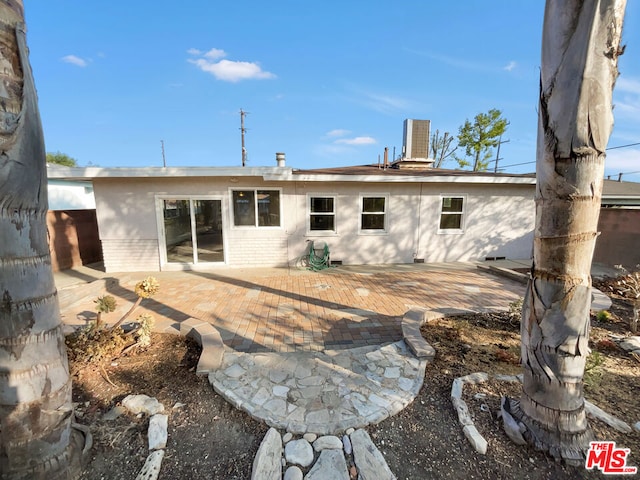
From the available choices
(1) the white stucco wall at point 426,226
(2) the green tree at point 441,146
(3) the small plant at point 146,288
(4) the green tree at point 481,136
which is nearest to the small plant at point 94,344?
(3) the small plant at point 146,288

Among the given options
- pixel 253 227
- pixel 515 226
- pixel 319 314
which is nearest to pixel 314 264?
pixel 253 227

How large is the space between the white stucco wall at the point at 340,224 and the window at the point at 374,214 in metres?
0.16

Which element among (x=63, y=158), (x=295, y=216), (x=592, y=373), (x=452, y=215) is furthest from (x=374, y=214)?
(x=63, y=158)

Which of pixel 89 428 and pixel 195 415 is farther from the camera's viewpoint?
pixel 195 415

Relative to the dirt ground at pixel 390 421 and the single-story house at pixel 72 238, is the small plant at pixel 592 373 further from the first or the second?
the single-story house at pixel 72 238

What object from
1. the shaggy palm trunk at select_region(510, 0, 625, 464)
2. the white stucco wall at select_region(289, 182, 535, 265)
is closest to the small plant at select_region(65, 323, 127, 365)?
the shaggy palm trunk at select_region(510, 0, 625, 464)

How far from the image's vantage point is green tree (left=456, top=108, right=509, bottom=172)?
19750 millimetres

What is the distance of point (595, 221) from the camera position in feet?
5.32

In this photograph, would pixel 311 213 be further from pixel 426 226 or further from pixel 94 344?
pixel 94 344

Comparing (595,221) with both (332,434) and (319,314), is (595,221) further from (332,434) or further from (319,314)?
(319,314)

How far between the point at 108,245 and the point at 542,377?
353 inches

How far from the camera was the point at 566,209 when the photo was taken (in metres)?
1.60

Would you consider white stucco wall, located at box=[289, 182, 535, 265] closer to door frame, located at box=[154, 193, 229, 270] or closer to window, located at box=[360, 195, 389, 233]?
window, located at box=[360, 195, 389, 233]

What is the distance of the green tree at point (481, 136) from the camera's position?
19.8 meters
